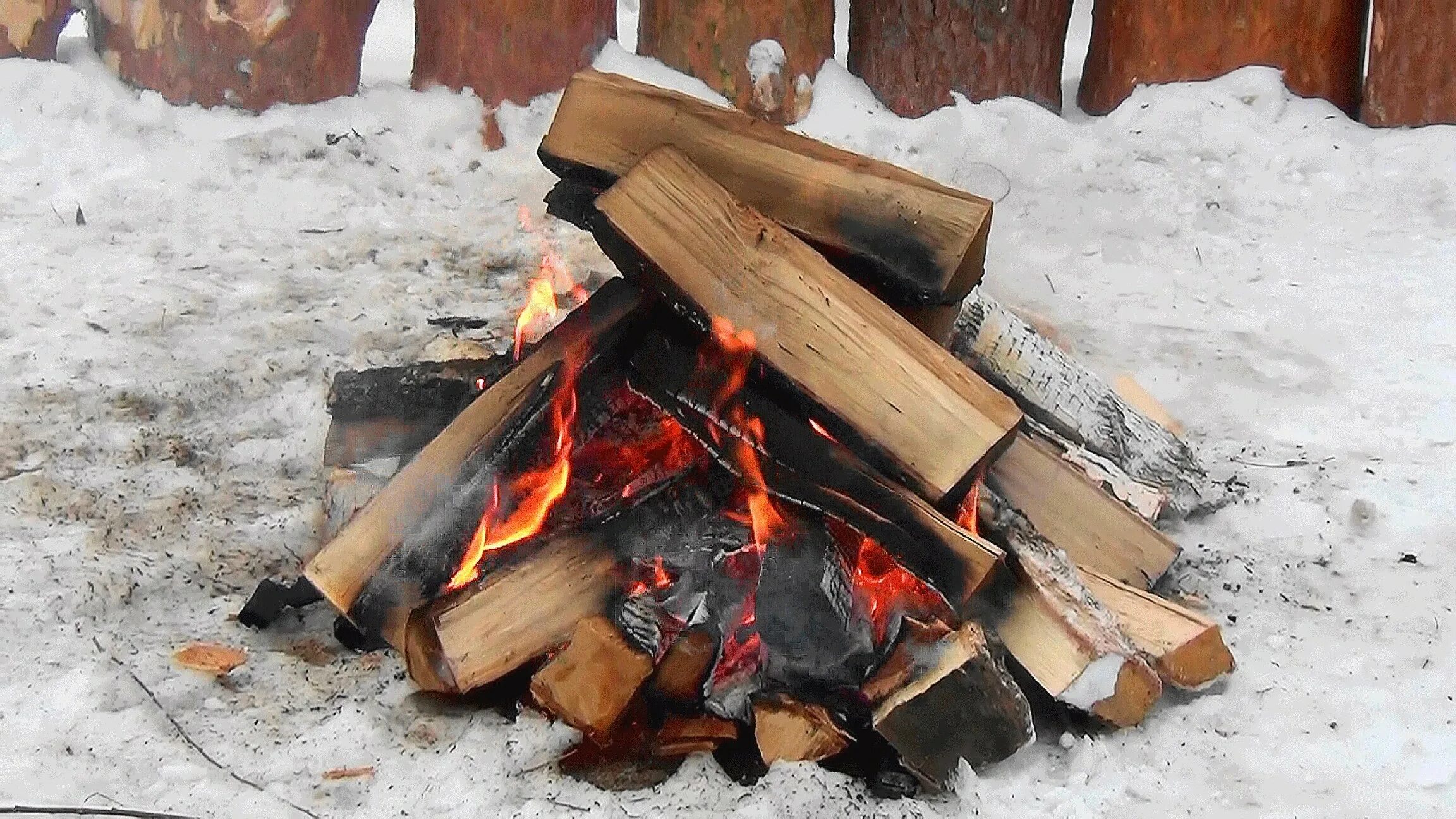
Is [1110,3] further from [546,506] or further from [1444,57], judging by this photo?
[546,506]

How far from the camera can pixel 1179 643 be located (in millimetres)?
1878

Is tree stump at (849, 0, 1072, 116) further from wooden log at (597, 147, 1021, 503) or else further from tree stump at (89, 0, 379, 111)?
wooden log at (597, 147, 1021, 503)

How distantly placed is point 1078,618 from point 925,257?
61 centimetres

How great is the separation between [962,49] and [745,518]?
2.70 meters

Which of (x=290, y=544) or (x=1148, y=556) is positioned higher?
(x=1148, y=556)

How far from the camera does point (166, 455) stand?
255cm

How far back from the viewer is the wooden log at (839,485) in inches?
71.8

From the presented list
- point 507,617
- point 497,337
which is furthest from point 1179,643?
point 497,337

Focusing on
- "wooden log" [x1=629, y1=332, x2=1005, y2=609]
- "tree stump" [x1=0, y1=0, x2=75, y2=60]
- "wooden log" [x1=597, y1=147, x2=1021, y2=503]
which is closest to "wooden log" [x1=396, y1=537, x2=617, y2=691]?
"wooden log" [x1=629, y1=332, x2=1005, y2=609]

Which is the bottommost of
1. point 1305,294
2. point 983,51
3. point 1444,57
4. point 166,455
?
point 166,455

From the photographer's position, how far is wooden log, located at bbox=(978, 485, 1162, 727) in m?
1.79

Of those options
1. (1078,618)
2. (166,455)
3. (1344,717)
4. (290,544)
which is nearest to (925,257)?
(1078,618)

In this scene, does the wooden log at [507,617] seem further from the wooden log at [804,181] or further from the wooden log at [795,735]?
the wooden log at [804,181]

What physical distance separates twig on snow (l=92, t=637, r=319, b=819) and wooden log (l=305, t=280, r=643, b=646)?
0.28m
